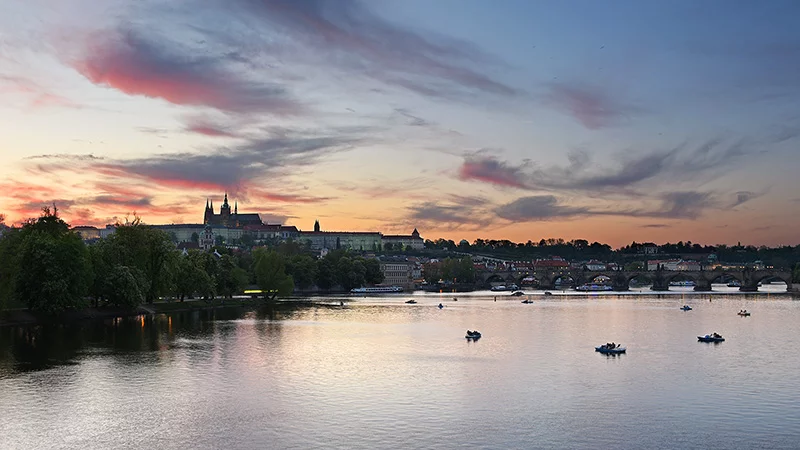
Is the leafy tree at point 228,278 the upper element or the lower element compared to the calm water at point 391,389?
upper

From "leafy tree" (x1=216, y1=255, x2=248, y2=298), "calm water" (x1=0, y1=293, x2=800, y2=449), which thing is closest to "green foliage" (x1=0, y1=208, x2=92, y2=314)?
"calm water" (x1=0, y1=293, x2=800, y2=449)

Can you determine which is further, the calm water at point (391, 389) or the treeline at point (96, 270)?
the treeline at point (96, 270)

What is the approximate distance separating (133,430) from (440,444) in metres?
14.4

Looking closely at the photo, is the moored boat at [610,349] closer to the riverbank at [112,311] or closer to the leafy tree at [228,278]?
the riverbank at [112,311]

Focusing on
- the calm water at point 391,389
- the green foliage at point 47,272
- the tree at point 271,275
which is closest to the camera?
the calm water at point 391,389

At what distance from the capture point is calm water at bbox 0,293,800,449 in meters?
35.9

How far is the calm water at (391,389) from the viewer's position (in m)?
35.9

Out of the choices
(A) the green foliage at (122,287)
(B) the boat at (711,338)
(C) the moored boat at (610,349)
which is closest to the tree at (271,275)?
(A) the green foliage at (122,287)

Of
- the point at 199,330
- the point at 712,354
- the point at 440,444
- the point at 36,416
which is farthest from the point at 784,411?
the point at 199,330

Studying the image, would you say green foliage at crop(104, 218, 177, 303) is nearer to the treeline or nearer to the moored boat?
the treeline

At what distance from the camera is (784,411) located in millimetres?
41250

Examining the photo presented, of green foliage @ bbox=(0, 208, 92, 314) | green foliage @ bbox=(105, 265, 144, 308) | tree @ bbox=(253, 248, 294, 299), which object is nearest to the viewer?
green foliage @ bbox=(0, 208, 92, 314)

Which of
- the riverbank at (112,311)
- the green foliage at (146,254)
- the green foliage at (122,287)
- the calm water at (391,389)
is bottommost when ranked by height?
the calm water at (391,389)

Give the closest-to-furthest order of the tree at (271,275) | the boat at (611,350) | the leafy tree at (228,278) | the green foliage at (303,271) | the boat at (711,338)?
the boat at (611,350), the boat at (711,338), the leafy tree at (228,278), the tree at (271,275), the green foliage at (303,271)
